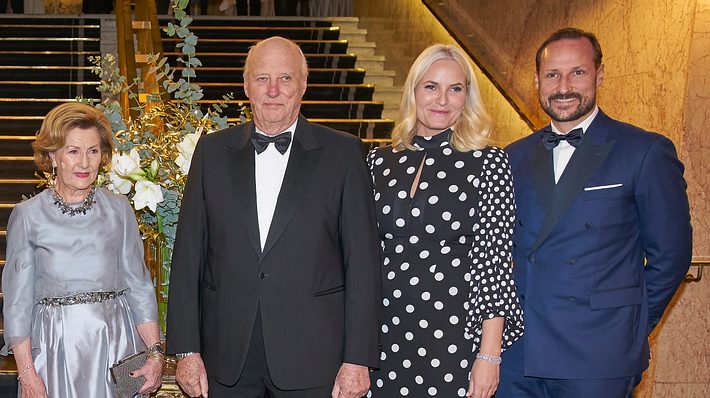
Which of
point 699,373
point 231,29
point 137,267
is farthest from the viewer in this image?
point 231,29

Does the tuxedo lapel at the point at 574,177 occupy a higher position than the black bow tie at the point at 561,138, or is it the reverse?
the black bow tie at the point at 561,138

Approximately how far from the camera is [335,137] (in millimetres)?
2971

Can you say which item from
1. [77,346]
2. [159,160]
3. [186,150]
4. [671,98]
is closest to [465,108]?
[186,150]

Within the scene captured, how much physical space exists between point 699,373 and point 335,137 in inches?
117

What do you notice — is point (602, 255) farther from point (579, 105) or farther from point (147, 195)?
point (147, 195)

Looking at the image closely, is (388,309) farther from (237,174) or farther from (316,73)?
(316,73)

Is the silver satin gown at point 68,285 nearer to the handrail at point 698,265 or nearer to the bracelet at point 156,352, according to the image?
the bracelet at point 156,352

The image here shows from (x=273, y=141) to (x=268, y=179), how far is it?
0.42 feet

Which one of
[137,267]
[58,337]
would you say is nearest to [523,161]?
[137,267]

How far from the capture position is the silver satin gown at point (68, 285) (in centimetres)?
295

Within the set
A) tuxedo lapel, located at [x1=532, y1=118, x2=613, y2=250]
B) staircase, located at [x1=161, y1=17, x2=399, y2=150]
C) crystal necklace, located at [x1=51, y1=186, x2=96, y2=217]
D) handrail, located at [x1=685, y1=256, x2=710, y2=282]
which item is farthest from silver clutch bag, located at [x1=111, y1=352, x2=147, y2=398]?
staircase, located at [x1=161, y1=17, x2=399, y2=150]

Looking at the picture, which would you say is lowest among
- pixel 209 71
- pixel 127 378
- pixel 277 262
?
pixel 127 378

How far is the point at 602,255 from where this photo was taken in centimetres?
300

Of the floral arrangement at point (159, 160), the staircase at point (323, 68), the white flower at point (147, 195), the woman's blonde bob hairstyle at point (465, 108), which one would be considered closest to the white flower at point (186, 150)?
the floral arrangement at point (159, 160)
